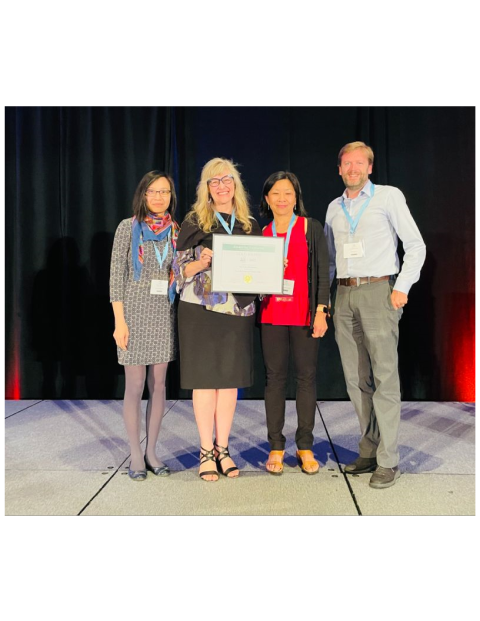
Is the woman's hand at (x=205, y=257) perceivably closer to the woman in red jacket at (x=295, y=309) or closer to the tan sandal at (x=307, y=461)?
the woman in red jacket at (x=295, y=309)

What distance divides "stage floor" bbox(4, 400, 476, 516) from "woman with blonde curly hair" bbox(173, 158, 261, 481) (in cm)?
26

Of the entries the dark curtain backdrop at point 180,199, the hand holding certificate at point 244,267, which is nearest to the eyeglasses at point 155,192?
the hand holding certificate at point 244,267

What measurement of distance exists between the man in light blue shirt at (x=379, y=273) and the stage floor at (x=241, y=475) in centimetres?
23

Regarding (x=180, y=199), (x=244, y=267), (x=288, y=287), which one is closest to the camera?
(x=244, y=267)

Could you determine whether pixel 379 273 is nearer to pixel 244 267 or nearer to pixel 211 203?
pixel 244 267

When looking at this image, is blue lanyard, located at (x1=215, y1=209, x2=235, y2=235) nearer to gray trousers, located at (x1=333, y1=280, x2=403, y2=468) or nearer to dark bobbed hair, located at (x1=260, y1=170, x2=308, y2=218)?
dark bobbed hair, located at (x1=260, y1=170, x2=308, y2=218)

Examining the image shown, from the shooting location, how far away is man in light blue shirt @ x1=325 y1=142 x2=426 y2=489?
96.3 inches

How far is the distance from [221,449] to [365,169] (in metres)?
1.53

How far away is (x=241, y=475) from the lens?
2.58m

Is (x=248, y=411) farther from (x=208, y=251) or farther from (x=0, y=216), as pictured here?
(x=0, y=216)

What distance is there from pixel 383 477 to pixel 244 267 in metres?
1.16

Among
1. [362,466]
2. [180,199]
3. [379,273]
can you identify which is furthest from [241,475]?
[180,199]

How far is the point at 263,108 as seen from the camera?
4.40 m

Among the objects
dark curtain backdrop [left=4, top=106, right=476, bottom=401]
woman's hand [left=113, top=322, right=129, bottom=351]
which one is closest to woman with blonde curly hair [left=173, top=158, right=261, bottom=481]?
woman's hand [left=113, top=322, right=129, bottom=351]
